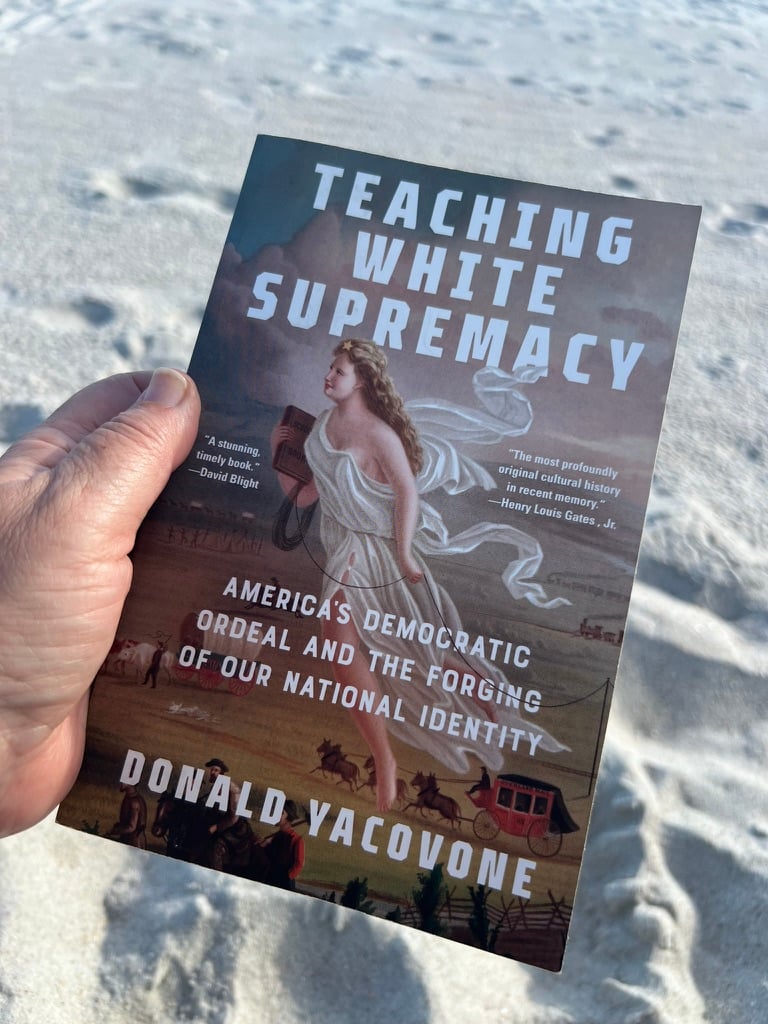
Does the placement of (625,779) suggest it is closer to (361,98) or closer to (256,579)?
(256,579)

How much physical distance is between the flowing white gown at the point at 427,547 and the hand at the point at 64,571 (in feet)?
0.52

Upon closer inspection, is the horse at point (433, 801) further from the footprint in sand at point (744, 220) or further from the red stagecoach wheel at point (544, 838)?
the footprint in sand at point (744, 220)

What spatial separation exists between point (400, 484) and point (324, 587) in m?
0.12

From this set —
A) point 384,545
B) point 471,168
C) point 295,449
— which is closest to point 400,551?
point 384,545

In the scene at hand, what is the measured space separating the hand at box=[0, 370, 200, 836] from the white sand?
7.9 inches

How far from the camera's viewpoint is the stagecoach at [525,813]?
0.83m

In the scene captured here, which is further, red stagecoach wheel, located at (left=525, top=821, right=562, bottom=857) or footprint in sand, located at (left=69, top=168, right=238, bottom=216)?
footprint in sand, located at (left=69, top=168, right=238, bottom=216)

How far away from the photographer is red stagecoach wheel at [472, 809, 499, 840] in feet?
2.72

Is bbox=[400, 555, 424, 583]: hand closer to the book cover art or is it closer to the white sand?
the book cover art

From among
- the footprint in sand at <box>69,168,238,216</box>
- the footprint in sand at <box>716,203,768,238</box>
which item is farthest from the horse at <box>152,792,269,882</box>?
the footprint in sand at <box>716,203,768,238</box>

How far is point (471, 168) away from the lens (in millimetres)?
1787

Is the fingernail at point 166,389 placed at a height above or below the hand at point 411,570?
above

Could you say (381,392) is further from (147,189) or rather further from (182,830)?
(147,189)

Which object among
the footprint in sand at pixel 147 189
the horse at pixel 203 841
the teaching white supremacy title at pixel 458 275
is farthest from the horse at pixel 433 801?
the footprint in sand at pixel 147 189
